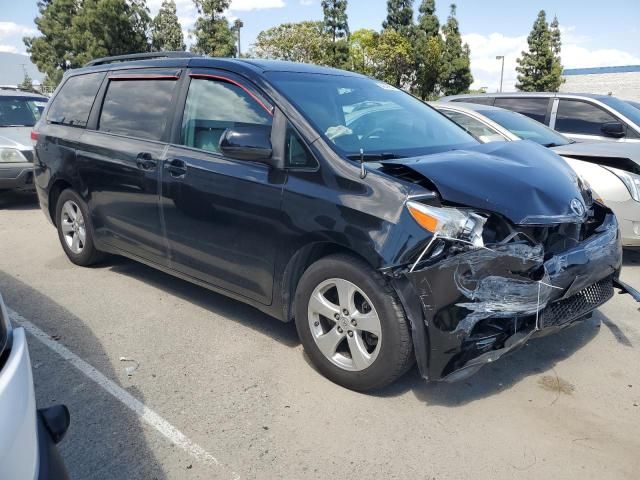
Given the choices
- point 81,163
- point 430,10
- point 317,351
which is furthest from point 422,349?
point 430,10

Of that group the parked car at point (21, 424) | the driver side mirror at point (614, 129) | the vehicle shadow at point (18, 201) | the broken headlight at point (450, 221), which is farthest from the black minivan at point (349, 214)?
the vehicle shadow at point (18, 201)

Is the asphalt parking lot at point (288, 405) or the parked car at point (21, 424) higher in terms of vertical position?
the parked car at point (21, 424)

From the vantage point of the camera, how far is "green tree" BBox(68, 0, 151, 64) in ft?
109

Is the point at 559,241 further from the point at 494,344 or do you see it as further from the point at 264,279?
the point at 264,279

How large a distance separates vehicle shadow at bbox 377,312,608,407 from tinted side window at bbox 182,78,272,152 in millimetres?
1812

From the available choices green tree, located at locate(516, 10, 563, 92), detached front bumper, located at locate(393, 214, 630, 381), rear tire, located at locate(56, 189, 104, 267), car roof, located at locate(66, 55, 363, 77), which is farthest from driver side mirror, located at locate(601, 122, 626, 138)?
green tree, located at locate(516, 10, 563, 92)

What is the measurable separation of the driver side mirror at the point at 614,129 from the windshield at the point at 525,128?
0.79 metres

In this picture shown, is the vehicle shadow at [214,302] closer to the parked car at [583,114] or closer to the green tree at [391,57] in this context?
the parked car at [583,114]

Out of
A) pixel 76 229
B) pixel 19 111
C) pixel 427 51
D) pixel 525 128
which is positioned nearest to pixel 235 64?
pixel 76 229

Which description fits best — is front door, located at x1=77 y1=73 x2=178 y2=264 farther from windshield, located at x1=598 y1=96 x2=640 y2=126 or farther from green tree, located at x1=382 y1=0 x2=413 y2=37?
green tree, located at x1=382 y1=0 x2=413 y2=37

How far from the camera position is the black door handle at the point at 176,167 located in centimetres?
372

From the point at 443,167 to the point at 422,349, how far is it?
0.96m

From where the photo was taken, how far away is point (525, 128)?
6.48m

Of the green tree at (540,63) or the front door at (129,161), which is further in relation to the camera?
the green tree at (540,63)
